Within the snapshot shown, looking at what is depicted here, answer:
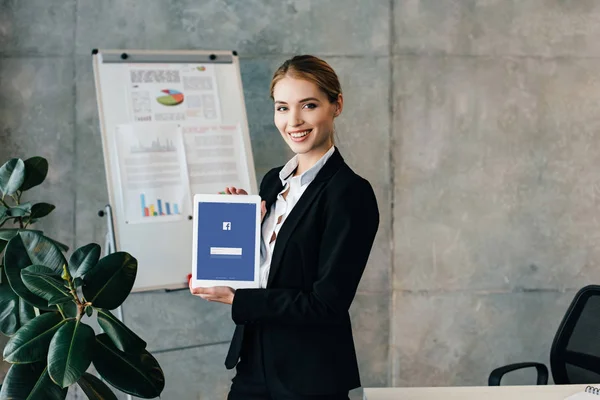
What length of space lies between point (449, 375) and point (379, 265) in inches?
29.7

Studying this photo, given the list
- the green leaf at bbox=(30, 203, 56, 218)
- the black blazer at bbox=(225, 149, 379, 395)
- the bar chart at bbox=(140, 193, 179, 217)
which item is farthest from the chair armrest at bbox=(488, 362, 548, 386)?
the green leaf at bbox=(30, 203, 56, 218)

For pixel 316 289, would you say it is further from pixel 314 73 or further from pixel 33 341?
pixel 33 341

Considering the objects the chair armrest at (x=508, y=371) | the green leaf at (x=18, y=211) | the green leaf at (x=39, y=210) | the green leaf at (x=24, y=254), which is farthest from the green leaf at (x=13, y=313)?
the chair armrest at (x=508, y=371)

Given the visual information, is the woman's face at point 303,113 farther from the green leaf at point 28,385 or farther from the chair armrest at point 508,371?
the chair armrest at point 508,371

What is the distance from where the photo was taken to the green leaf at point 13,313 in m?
2.30

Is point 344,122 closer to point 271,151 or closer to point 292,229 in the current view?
point 271,151

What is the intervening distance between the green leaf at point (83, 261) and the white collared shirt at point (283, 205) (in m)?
0.52

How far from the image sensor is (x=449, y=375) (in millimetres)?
4055

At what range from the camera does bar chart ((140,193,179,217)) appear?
3211mm

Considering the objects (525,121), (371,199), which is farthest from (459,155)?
(371,199)

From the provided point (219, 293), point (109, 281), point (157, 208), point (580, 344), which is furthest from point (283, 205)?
point (580, 344)

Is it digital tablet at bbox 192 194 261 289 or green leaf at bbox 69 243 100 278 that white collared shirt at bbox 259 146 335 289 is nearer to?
digital tablet at bbox 192 194 261 289

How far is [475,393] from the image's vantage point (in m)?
2.37

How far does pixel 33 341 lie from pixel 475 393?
1.39 m
